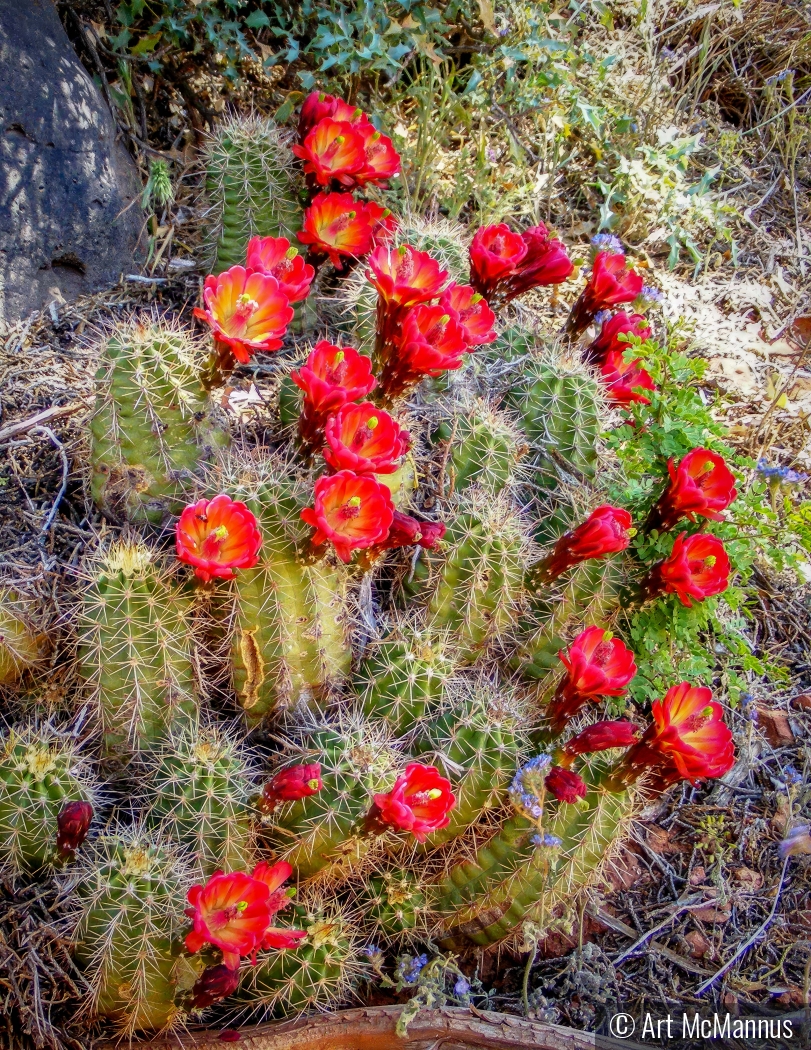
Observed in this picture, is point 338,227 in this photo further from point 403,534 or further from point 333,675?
point 333,675

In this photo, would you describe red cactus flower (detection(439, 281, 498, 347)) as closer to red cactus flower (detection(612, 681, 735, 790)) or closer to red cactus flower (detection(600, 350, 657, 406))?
red cactus flower (detection(600, 350, 657, 406))

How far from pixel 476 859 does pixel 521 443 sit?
1240 mm

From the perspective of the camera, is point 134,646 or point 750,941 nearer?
point 134,646

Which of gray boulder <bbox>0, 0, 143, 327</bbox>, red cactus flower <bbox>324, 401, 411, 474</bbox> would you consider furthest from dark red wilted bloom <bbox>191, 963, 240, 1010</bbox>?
gray boulder <bbox>0, 0, 143, 327</bbox>

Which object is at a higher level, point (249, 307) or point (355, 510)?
point (249, 307)

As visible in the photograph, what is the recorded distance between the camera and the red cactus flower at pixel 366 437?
6.43ft

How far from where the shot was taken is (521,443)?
271cm

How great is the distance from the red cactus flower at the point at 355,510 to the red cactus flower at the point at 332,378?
20 cm

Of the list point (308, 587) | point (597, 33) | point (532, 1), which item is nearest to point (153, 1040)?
point (308, 587)

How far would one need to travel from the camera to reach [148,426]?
2248 mm

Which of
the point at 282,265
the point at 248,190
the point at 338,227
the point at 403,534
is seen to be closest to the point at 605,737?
the point at 403,534

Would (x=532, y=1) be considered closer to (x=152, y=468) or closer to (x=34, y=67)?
(x=34, y=67)

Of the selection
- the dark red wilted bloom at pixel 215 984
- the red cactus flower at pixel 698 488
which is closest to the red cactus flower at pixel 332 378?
the red cactus flower at pixel 698 488

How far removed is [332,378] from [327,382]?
0.11 ft
